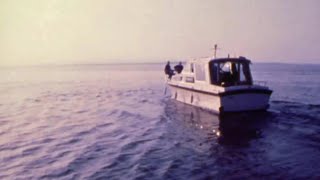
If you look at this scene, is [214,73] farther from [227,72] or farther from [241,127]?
[241,127]

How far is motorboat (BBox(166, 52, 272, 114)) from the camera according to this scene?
Result: 24.2 meters

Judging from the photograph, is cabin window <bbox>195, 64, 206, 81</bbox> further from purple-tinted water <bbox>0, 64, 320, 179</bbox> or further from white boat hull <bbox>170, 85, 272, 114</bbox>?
purple-tinted water <bbox>0, 64, 320, 179</bbox>

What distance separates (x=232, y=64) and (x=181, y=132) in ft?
24.9

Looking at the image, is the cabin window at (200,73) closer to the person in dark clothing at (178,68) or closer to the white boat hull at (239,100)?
the white boat hull at (239,100)

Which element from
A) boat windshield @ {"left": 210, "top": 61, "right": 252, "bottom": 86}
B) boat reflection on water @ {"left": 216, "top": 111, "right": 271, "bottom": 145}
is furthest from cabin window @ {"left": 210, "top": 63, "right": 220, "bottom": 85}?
boat reflection on water @ {"left": 216, "top": 111, "right": 271, "bottom": 145}

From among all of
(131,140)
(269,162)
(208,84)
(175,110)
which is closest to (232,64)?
(208,84)

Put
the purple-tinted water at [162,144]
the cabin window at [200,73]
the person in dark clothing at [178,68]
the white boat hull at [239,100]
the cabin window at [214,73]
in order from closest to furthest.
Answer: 1. the purple-tinted water at [162,144]
2. the white boat hull at [239,100]
3. the cabin window at [214,73]
4. the cabin window at [200,73]
5. the person in dark clothing at [178,68]

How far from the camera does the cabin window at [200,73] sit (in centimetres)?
2753

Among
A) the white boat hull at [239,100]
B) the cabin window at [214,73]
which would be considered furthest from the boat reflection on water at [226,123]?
the cabin window at [214,73]

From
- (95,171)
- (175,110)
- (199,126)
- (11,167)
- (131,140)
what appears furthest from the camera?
(175,110)

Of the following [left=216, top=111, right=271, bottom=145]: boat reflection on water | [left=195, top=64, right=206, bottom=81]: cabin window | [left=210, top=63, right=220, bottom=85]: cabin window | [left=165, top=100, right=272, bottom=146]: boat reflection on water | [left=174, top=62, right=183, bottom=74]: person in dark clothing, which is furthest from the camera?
[left=174, top=62, right=183, bottom=74]: person in dark clothing

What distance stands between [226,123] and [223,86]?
279 centimetres

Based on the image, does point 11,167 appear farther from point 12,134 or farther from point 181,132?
point 181,132

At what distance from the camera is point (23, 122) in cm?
2652
